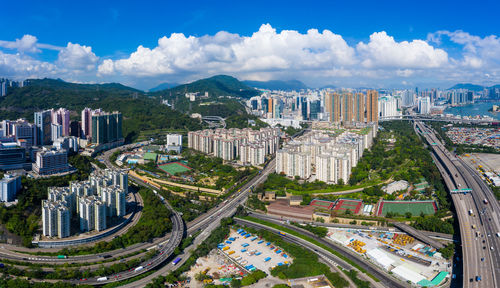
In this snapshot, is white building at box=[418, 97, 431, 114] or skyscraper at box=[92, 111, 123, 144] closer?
skyscraper at box=[92, 111, 123, 144]

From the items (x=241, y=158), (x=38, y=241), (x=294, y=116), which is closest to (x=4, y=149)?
(x=38, y=241)

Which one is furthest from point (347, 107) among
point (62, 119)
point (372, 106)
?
point (62, 119)

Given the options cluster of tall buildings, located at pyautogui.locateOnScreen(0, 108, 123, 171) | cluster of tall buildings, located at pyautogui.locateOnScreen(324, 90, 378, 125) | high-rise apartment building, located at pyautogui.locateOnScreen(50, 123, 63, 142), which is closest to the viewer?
cluster of tall buildings, located at pyautogui.locateOnScreen(0, 108, 123, 171)

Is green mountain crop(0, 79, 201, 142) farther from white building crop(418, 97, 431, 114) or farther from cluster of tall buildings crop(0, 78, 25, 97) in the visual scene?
white building crop(418, 97, 431, 114)

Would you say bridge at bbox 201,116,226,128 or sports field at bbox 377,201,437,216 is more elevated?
bridge at bbox 201,116,226,128

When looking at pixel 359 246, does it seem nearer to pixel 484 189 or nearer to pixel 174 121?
pixel 484 189

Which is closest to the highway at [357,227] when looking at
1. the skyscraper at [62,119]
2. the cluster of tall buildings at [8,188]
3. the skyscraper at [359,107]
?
the cluster of tall buildings at [8,188]

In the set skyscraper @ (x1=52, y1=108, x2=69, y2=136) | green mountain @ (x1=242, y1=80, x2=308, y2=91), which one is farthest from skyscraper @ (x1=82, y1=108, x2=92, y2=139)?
green mountain @ (x1=242, y1=80, x2=308, y2=91)
